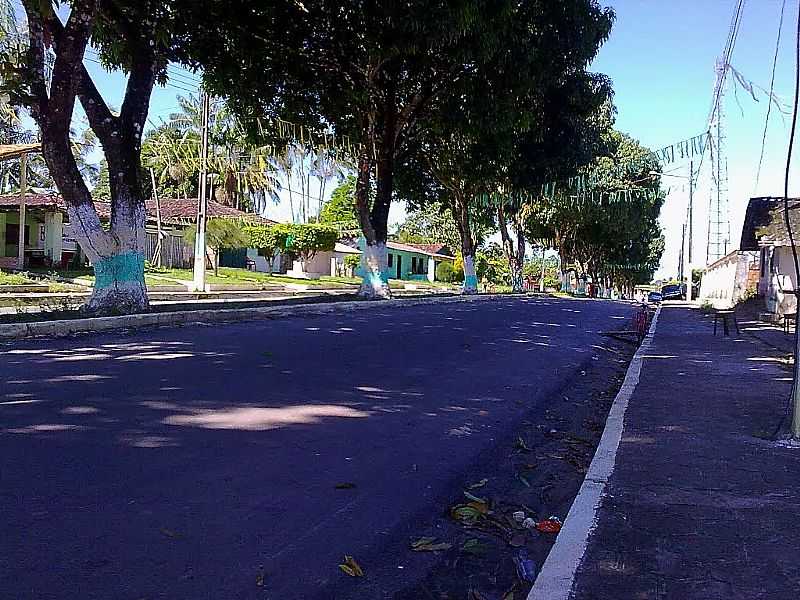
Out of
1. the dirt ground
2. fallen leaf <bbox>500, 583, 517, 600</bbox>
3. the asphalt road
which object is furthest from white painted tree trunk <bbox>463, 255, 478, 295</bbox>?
fallen leaf <bbox>500, 583, 517, 600</bbox>

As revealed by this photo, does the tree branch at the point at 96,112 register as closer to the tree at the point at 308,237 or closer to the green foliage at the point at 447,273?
the tree at the point at 308,237

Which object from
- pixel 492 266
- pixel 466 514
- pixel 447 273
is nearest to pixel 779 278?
pixel 466 514

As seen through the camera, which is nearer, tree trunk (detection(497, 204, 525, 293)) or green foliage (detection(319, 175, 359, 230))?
tree trunk (detection(497, 204, 525, 293))

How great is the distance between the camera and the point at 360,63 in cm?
2070

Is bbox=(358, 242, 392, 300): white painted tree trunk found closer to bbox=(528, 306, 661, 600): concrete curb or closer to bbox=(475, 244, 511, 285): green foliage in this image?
bbox=(528, 306, 661, 600): concrete curb

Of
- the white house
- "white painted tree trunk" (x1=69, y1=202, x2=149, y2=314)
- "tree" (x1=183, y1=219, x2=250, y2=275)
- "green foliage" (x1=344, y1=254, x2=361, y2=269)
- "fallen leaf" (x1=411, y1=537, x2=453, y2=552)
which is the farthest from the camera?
"green foliage" (x1=344, y1=254, x2=361, y2=269)

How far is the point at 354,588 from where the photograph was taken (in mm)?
3559

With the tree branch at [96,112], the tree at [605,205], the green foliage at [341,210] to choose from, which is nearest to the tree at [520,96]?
the tree at [605,205]

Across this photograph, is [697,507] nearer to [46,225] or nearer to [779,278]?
[779,278]

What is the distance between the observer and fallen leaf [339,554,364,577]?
3.70m

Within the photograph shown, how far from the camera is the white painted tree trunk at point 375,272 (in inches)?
908

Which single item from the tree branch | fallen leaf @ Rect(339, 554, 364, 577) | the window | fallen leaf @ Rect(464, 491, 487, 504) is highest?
the tree branch

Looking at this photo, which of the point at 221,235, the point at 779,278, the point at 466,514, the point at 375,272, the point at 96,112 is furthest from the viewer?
the point at 221,235

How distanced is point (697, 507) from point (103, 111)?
12.4 metres
